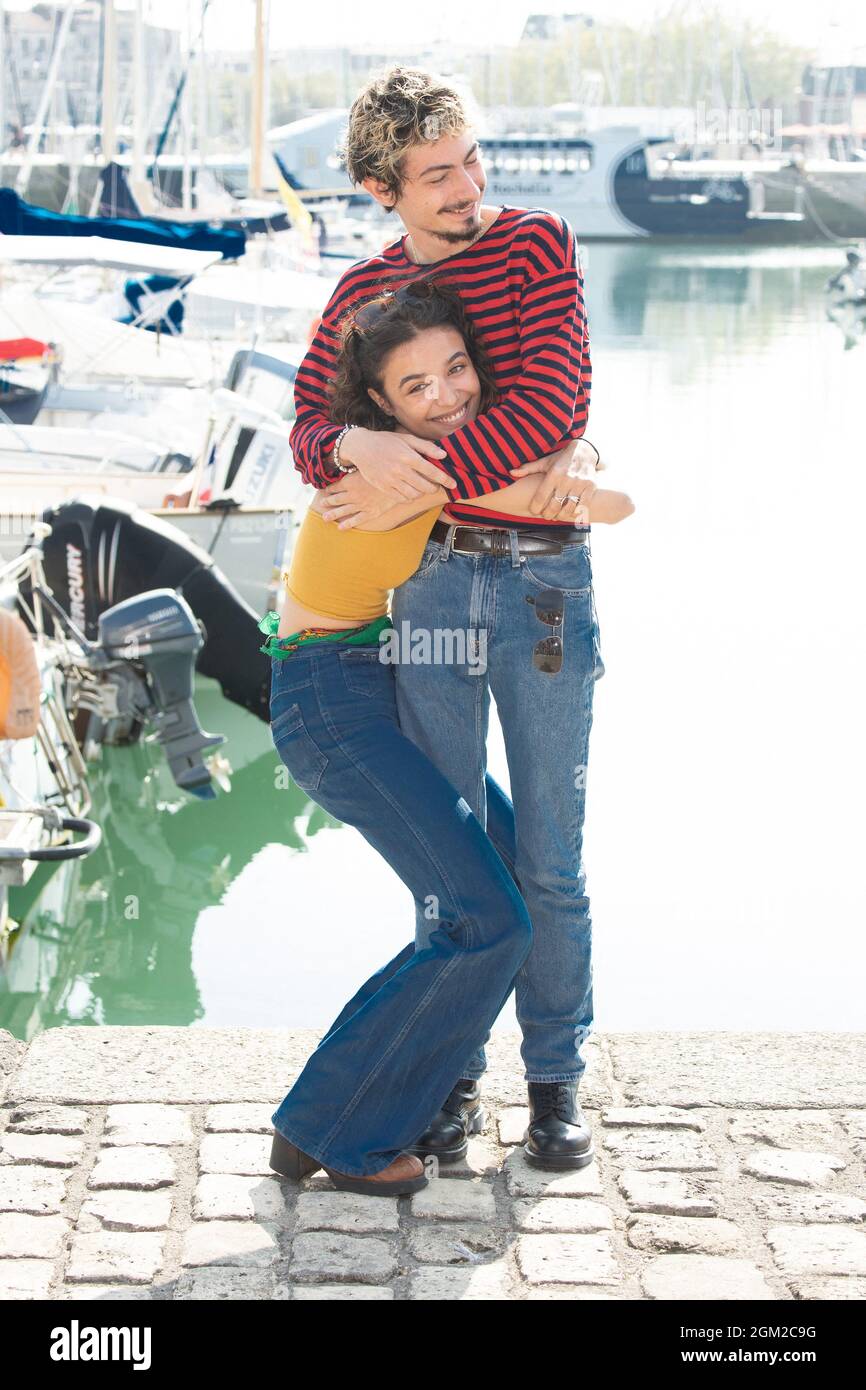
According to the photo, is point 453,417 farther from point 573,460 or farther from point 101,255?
point 101,255

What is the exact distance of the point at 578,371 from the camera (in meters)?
2.92

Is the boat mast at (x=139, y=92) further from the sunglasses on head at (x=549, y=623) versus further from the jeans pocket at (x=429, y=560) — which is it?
the sunglasses on head at (x=549, y=623)

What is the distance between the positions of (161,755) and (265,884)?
168 centimetres

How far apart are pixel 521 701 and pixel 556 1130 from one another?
0.80 metres

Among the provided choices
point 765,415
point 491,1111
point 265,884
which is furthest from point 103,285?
point 491,1111

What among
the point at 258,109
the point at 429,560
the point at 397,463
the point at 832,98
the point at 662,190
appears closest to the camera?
the point at 397,463

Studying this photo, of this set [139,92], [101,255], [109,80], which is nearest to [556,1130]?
[101,255]

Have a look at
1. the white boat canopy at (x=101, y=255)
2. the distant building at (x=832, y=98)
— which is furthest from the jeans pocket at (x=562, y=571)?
the distant building at (x=832, y=98)

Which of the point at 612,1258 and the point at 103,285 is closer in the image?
the point at 612,1258

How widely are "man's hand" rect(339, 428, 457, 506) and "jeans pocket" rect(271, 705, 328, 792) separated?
415mm

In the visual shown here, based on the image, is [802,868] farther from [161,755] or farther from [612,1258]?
[612,1258]

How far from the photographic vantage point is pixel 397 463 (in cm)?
278
